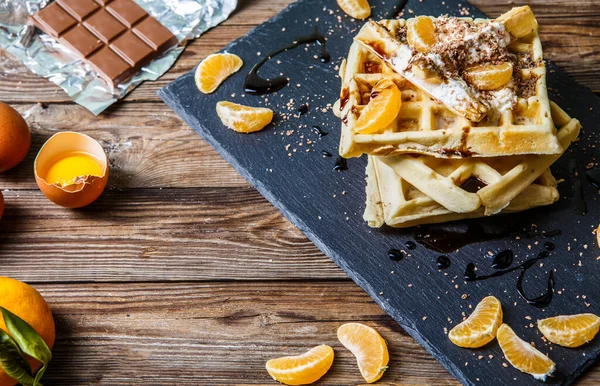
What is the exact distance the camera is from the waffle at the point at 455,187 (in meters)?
2.66

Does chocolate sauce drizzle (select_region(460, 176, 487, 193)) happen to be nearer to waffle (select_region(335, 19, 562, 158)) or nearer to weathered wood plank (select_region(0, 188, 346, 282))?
waffle (select_region(335, 19, 562, 158))

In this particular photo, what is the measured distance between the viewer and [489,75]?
2674mm

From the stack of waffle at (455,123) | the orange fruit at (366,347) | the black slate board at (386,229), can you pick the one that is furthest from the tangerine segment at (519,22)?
the orange fruit at (366,347)

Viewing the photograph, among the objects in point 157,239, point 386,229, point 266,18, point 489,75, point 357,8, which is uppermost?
point 489,75

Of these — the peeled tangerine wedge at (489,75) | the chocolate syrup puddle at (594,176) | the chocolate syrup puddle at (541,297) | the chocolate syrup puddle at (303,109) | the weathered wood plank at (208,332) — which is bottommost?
the weathered wood plank at (208,332)

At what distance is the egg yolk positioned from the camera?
119 inches

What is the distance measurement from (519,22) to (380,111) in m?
0.71

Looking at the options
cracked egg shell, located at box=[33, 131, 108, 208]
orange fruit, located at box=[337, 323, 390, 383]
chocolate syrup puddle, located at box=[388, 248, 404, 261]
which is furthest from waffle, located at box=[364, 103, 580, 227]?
cracked egg shell, located at box=[33, 131, 108, 208]

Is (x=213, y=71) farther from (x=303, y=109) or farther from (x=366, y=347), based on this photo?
(x=366, y=347)

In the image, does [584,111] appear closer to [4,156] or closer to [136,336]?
[136,336]

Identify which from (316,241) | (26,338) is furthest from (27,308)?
(316,241)

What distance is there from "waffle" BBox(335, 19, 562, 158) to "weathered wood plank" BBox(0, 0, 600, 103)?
71 centimetres

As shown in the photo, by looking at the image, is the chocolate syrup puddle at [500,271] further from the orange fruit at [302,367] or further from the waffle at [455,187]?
the orange fruit at [302,367]

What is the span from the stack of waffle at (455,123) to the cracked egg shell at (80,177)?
3.34 feet
